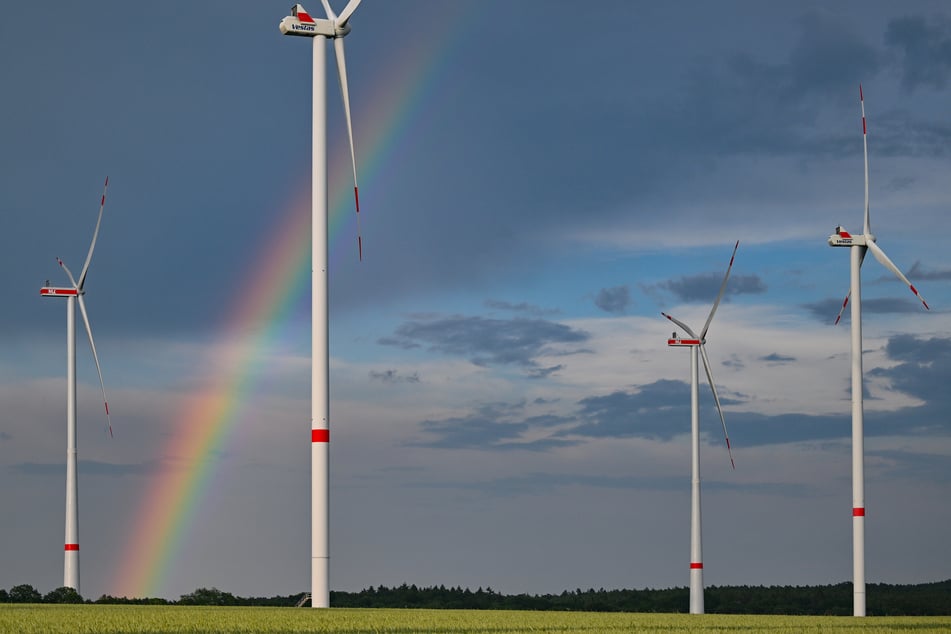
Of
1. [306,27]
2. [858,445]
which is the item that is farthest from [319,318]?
[858,445]

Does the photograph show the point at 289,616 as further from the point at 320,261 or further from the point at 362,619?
the point at 320,261

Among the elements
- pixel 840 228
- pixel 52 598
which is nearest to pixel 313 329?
pixel 52 598

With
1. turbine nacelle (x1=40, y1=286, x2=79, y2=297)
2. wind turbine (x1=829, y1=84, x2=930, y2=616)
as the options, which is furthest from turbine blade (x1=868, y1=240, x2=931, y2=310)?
turbine nacelle (x1=40, y1=286, x2=79, y2=297)

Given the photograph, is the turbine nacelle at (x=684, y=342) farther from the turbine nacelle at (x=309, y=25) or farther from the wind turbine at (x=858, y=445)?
the turbine nacelle at (x=309, y=25)

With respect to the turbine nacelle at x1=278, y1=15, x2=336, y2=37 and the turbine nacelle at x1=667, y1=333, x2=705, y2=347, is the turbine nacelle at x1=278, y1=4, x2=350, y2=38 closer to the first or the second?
the turbine nacelle at x1=278, y1=15, x2=336, y2=37

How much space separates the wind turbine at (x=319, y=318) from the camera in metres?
46.5

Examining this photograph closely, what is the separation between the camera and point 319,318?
157 feet

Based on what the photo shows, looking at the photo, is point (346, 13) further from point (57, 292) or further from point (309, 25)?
point (57, 292)

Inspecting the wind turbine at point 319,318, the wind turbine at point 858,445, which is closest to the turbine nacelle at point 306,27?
the wind turbine at point 319,318

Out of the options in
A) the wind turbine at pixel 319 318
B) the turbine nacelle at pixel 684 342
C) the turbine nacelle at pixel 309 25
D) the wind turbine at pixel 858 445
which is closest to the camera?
the wind turbine at pixel 319 318

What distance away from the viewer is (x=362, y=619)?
37250mm

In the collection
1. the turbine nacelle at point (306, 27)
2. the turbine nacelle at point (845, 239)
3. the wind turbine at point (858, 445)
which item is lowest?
the wind turbine at point (858, 445)

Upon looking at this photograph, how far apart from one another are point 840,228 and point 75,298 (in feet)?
181

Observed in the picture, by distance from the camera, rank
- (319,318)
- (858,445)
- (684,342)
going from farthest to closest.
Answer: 1. (684,342)
2. (858,445)
3. (319,318)
